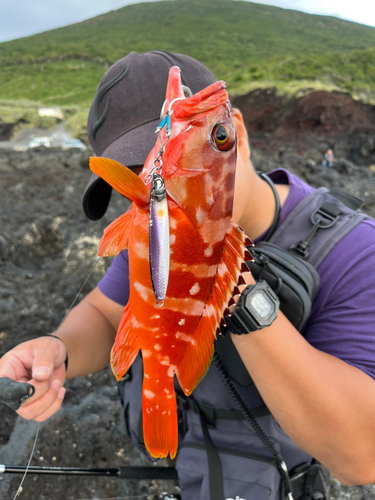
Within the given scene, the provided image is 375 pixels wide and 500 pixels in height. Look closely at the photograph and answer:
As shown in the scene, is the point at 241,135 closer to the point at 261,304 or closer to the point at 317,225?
the point at 317,225

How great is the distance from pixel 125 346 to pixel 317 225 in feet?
3.17

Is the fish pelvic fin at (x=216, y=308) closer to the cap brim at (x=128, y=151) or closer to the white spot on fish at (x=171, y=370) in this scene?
the white spot on fish at (x=171, y=370)

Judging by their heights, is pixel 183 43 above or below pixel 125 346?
above

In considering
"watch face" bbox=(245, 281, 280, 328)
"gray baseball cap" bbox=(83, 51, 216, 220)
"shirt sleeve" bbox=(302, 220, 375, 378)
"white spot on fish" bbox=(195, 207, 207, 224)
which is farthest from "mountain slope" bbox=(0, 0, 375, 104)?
"white spot on fish" bbox=(195, 207, 207, 224)

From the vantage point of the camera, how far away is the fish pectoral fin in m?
0.78

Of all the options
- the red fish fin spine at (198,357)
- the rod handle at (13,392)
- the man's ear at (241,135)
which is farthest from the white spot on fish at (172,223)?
the rod handle at (13,392)

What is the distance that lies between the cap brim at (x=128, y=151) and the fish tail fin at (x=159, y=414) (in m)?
0.78

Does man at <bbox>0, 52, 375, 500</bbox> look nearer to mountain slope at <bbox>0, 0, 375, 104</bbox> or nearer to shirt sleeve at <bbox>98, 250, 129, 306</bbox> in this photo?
shirt sleeve at <bbox>98, 250, 129, 306</bbox>

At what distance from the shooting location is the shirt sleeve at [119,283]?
2.02m

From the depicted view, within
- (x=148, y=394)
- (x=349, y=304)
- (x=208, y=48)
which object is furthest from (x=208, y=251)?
(x=208, y=48)

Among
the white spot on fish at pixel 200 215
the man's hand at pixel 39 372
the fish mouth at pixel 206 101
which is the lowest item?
the man's hand at pixel 39 372

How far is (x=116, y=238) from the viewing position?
99 cm

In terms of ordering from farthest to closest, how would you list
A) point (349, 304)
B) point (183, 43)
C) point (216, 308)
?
point (183, 43)
point (349, 304)
point (216, 308)

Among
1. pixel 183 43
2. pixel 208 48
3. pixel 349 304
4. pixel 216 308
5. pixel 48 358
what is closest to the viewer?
pixel 216 308
